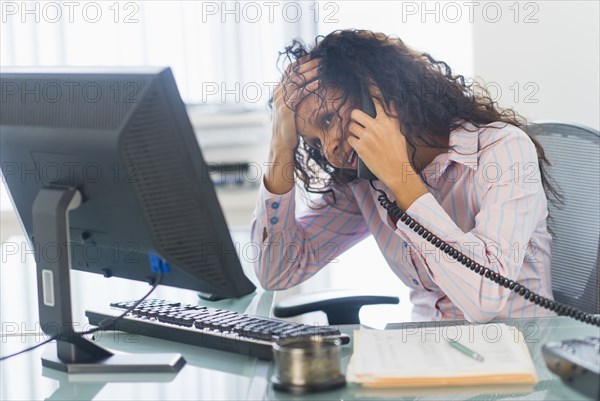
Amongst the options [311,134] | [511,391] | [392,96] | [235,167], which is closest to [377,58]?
[392,96]

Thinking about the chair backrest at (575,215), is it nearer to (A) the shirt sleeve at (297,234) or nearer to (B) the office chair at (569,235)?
(B) the office chair at (569,235)

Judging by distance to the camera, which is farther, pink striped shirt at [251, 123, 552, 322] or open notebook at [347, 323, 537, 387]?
pink striped shirt at [251, 123, 552, 322]

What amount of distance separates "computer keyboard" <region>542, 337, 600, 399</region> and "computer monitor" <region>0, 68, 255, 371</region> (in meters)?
0.40

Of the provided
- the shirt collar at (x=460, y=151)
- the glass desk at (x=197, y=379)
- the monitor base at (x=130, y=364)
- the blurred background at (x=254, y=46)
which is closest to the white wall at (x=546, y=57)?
the blurred background at (x=254, y=46)

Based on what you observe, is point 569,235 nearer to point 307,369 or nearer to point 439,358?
point 439,358

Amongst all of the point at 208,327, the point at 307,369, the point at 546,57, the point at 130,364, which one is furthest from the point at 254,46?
the point at 307,369

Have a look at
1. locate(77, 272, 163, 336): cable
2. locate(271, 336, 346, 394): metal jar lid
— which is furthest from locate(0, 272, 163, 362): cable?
locate(271, 336, 346, 394): metal jar lid

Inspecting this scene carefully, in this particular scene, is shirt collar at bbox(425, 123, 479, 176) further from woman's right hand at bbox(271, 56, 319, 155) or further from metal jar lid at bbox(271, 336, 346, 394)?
metal jar lid at bbox(271, 336, 346, 394)

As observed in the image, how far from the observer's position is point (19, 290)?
178 cm

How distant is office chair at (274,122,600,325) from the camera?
5.23ft

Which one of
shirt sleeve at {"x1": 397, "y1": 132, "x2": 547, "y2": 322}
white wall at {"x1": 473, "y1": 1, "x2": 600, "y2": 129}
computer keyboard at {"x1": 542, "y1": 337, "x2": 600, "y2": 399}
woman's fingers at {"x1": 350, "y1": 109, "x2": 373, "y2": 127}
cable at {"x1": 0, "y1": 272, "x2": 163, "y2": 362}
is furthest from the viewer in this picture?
white wall at {"x1": 473, "y1": 1, "x2": 600, "y2": 129}

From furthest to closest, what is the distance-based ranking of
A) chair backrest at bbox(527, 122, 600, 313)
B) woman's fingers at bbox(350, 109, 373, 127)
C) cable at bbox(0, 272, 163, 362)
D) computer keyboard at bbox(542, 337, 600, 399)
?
chair backrest at bbox(527, 122, 600, 313)
woman's fingers at bbox(350, 109, 373, 127)
cable at bbox(0, 272, 163, 362)
computer keyboard at bbox(542, 337, 600, 399)

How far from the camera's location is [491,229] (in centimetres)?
137

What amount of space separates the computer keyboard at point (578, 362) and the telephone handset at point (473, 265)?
9.0 inches
